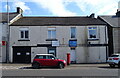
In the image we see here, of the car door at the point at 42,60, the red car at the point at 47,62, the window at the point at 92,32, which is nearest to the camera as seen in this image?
the red car at the point at 47,62

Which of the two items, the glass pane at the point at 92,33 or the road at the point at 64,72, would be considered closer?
the road at the point at 64,72

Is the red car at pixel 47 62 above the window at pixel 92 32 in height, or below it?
below

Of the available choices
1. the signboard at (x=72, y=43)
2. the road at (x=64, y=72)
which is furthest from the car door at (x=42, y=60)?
the signboard at (x=72, y=43)

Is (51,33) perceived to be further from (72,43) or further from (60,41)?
(72,43)

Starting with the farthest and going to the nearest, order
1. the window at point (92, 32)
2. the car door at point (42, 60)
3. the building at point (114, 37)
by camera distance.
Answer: the building at point (114, 37)
the window at point (92, 32)
the car door at point (42, 60)

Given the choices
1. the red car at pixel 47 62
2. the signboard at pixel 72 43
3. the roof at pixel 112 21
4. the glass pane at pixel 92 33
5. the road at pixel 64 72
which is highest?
the roof at pixel 112 21

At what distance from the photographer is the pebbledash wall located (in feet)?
87.8

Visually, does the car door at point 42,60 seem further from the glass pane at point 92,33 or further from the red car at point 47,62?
the glass pane at point 92,33

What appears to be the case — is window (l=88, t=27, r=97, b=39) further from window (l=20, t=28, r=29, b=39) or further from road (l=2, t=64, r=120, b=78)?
road (l=2, t=64, r=120, b=78)

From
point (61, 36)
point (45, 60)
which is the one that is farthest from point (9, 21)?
point (45, 60)

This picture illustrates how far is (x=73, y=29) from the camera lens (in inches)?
1077

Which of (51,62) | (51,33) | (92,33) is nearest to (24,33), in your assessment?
(51,33)

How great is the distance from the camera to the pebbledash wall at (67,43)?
2677cm

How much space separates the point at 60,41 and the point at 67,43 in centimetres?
108
